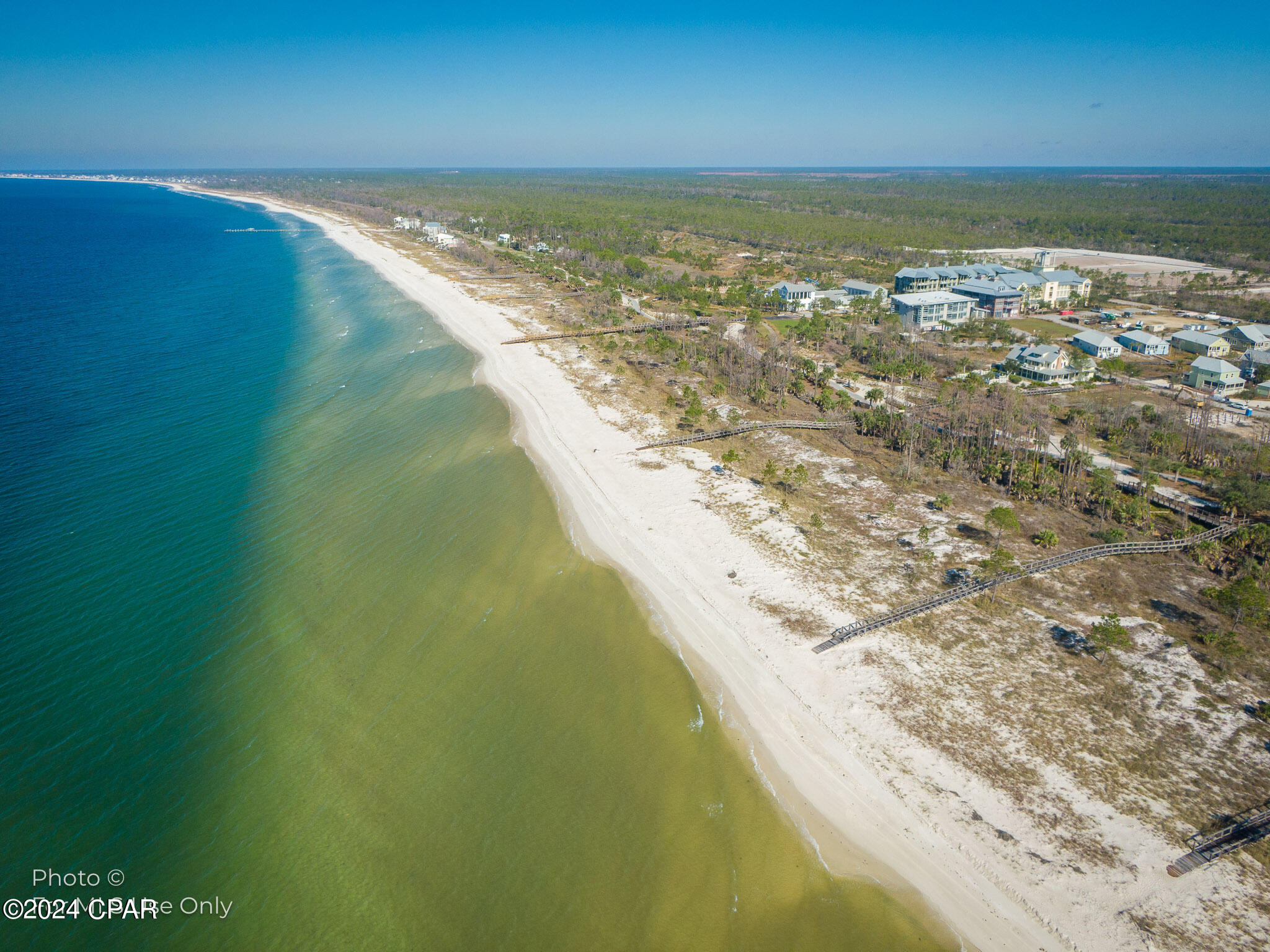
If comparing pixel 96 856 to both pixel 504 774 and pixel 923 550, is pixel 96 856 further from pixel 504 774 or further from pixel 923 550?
pixel 923 550

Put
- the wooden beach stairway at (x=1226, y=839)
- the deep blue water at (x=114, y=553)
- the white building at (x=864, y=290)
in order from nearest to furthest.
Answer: the wooden beach stairway at (x=1226, y=839) → the deep blue water at (x=114, y=553) → the white building at (x=864, y=290)

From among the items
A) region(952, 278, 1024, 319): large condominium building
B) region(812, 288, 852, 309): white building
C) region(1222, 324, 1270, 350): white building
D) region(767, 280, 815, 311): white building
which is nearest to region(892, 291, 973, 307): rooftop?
region(952, 278, 1024, 319): large condominium building

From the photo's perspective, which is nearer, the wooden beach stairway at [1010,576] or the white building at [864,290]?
the wooden beach stairway at [1010,576]

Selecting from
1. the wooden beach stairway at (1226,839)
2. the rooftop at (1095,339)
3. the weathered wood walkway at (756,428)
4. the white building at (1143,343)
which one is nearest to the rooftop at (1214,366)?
the rooftop at (1095,339)

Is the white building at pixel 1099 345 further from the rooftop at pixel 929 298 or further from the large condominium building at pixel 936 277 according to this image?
the large condominium building at pixel 936 277

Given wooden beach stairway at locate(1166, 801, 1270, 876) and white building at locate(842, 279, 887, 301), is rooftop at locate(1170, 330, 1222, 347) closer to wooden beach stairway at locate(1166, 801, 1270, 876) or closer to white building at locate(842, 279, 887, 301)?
white building at locate(842, 279, 887, 301)

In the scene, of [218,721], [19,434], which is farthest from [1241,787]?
[19,434]
